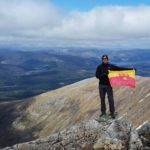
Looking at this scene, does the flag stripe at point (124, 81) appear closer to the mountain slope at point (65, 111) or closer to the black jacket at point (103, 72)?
the black jacket at point (103, 72)

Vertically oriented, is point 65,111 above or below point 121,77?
below

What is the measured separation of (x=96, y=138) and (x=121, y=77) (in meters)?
7.94

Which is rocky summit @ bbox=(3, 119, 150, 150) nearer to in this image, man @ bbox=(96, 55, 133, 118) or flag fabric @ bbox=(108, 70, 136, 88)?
man @ bbox=(96, 55, 133, 118)

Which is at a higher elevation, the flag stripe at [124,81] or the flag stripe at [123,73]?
the flag stripe at [123,73]

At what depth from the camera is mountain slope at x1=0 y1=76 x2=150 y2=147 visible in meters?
153

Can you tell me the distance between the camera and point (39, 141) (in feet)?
96.0

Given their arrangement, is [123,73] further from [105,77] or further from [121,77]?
[105,77]

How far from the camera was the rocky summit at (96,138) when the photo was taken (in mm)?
26078

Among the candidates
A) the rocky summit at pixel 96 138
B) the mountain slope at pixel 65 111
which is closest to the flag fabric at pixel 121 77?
the rocky summit at pixel 96 138

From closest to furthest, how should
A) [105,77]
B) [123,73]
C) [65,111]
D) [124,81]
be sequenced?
[105,77] < [123,73] < [124,81] < [65,111]

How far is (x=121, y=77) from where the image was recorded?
110 feet

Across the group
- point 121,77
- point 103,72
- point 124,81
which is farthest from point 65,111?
point 103,72

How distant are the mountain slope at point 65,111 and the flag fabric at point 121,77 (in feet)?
323

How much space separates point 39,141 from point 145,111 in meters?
99.7
